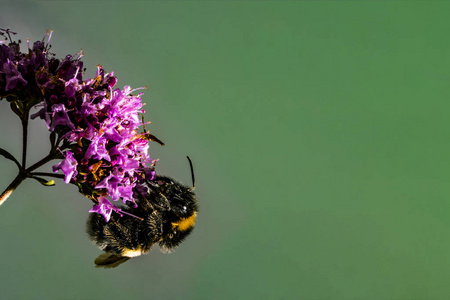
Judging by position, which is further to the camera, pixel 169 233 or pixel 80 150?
pixel 169 233

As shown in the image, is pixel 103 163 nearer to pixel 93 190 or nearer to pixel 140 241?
pixel 93 190

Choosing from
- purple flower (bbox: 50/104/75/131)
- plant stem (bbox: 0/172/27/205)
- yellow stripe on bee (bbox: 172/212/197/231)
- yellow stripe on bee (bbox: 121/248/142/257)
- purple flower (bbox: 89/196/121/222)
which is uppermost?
yellow stripe on bee (bbox: 172/212/197/231)

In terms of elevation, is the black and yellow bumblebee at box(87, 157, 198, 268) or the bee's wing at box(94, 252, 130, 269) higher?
the black and yellow bumblebee at box(87, 157, 198, 268)

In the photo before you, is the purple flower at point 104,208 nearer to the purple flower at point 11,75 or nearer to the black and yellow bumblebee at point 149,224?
the black and yellow bumblebee at point 149,224

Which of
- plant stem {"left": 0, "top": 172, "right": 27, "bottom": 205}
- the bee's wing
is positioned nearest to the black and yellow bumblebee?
the bee's wing

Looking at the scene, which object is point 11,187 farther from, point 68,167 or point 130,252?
point 130,252

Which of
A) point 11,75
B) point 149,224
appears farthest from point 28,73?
point 149,224

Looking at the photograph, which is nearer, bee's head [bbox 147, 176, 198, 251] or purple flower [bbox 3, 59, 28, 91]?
purple flower [bbox 3, 59, 28, 91]

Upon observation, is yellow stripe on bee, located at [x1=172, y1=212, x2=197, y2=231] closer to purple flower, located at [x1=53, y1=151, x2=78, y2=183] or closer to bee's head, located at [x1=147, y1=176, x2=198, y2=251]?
bee's head, located at [x1=147, y1=176, x2=198, y2=251]

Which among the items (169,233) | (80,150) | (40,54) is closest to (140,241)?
(169,233)
